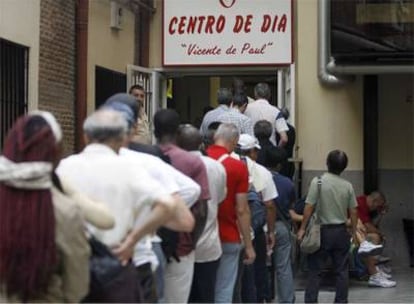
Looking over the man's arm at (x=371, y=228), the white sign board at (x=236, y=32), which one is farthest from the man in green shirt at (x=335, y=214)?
the white sign board at (x=236, y=32)

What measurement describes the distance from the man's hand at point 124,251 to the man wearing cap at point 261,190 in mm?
4196

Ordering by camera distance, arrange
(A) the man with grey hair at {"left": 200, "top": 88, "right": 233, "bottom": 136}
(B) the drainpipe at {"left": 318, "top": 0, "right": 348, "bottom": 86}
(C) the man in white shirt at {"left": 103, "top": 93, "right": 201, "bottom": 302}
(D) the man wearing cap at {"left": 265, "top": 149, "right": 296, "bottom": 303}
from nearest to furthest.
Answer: (C) the man in white shirt at {"left": 103, "top": 93, "right": 201, "bottom": 302}, (D) the man wearing cap at {"left": 265, "top": 149, "right": 296, "bottom": 303}, (A) the man with grey hair at {"left": 200, "top": 88, "right": 233, "bottom": 136}, (B) the drainpipe at {"left": 318, "top": 0, "right": 348, "bottom": 86}

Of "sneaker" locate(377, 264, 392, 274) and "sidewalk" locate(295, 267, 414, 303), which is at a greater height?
"sneaker" locate(377, 264, 392, 274)

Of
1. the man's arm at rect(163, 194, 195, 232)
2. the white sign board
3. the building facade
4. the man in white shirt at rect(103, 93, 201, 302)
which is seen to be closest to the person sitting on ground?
the building facade

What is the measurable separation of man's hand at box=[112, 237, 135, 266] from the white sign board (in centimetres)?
966

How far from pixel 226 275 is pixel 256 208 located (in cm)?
121

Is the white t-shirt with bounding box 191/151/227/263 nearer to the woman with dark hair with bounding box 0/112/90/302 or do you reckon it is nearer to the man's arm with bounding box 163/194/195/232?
the man's arm with bounding box 163/194/195/232

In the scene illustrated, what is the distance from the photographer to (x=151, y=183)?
5223mm

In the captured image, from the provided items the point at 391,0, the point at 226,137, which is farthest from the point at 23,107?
the point at 391,0

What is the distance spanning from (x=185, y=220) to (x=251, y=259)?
10.4ft

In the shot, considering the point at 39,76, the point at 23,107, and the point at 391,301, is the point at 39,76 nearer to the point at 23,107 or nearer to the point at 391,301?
the point at 23,107

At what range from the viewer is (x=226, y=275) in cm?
827

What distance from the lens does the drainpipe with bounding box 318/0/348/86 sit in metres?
13.6

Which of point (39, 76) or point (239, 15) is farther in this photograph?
point (239, 15)
